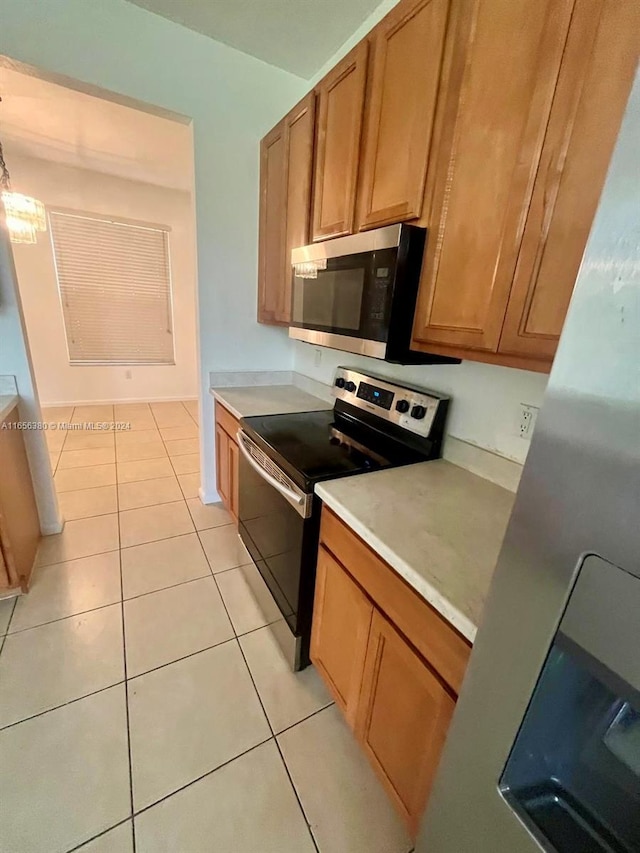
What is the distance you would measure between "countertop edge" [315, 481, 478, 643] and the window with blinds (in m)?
4.67

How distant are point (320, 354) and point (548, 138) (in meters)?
1.59

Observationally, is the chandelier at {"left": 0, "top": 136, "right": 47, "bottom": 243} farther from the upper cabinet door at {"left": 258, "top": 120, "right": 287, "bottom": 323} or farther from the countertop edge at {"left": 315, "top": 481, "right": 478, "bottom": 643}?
the countertop edge at {"left": 315, "top": 481, "right": 478, "bottom": 643}

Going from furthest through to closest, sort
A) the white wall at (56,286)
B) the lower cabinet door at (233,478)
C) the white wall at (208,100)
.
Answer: the white wall at (56,286)
the lower cabinet door at (233,478)
the white wall at (208,100)

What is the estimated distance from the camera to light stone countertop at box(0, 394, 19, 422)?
64.8 inches

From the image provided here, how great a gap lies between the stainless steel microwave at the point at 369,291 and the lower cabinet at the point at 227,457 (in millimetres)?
799

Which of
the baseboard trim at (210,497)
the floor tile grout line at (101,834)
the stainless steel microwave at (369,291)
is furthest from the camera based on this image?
the baseboard trim at (210,497)

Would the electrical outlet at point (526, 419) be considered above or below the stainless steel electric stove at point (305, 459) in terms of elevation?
above

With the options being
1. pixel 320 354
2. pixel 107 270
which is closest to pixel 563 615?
pixel 320 354

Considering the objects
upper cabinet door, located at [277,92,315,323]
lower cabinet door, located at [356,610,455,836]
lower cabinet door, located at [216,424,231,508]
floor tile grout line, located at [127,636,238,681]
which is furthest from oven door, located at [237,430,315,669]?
upper cabinet door, located at [277,92,315,323]

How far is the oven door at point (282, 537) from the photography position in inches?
49.4

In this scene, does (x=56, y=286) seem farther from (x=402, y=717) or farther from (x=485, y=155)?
(x=402, y=717)

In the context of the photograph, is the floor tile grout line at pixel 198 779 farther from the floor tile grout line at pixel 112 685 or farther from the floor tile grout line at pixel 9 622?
the floor tile grout line at pixel 9 622

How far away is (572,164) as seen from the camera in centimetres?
73

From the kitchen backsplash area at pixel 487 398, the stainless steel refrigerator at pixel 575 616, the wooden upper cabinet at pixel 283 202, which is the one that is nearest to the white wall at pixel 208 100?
the wooden upper cabinet at pixel 283 202
